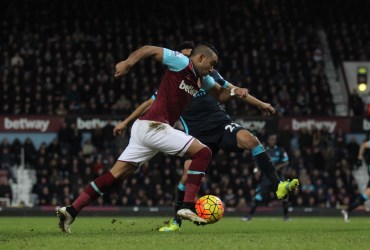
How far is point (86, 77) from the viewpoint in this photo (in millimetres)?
29203

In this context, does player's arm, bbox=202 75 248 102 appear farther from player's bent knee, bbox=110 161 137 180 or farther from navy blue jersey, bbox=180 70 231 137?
player's bent knee, bbox=110 161 137 180

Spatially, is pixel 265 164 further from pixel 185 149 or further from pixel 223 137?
pixel 185 149

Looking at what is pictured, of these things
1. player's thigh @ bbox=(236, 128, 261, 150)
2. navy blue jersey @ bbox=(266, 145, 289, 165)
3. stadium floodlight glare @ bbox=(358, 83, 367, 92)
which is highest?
stadium floodlight glare @ bbox=(358, 83, 367, 92)

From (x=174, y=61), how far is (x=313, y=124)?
1953 centimetres

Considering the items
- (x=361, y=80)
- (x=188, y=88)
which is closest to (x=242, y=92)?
(x=188, y=88)

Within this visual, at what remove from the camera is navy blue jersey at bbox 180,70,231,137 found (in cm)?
1252

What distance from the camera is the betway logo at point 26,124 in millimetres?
27172

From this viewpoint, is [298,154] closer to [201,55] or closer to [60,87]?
[60,87]

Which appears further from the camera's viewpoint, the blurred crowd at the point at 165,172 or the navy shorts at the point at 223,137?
the blurred crowd at the point at 165,172

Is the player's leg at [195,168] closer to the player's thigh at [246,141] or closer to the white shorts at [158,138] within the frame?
the white shorts at [158,138]

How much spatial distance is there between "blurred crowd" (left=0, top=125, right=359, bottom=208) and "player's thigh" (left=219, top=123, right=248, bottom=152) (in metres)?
12.3

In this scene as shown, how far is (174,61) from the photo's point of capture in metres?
9.99

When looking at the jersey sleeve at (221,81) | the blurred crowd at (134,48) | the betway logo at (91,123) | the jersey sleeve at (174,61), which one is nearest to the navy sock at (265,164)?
the jersey sleeve at (221,81)

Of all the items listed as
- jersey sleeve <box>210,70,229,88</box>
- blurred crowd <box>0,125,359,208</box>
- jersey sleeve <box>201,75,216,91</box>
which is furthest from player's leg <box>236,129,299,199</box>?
blurred crowd <box>0,125,359,208</box>
